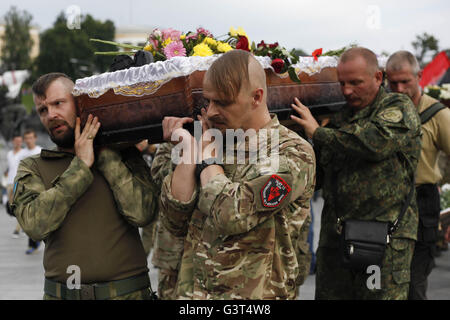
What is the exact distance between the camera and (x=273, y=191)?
7.09 ft

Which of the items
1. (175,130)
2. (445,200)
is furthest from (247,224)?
(445,200)

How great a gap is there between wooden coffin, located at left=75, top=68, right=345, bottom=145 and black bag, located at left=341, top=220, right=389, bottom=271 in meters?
0.92

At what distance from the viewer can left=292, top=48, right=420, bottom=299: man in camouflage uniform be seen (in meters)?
3.48

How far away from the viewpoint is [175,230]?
2484 millimetres

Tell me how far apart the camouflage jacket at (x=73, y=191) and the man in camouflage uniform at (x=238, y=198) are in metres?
0.46

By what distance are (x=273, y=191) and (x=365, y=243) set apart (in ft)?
5.27

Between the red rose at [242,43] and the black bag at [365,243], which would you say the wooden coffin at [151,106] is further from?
the black bag at [365,243]

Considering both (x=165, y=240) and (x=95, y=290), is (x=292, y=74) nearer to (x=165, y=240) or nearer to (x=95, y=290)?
(x=165, y=240)

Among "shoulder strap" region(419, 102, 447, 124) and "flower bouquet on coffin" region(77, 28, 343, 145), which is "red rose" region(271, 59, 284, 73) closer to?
"flower bouquet on coffin" region(77, 28, 343, 145)

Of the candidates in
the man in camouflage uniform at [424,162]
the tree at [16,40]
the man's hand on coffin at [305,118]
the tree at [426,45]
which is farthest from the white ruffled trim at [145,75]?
the tree at [16,40]

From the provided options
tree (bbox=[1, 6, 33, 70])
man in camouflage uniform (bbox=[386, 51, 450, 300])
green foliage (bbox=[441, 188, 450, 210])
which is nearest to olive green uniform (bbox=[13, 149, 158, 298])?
man in camouflage uniform (bbox=[386, 51, 450, 300])

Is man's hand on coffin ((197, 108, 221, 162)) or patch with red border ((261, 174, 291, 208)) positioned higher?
man's hand on coffin ((197, 108, 221, 162))
